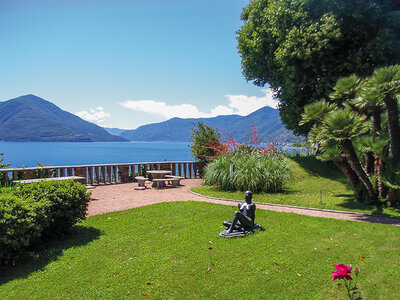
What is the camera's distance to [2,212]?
440 centimetres

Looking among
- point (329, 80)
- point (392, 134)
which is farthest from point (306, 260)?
point (329, 80)

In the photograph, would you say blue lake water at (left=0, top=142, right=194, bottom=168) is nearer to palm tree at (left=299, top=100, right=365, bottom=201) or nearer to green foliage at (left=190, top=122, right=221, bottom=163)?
green foliage at (left=190, top=122, right=221, bottom=163)

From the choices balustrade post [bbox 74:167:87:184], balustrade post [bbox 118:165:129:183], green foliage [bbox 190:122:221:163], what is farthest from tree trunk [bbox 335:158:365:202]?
balustrade post [bbox 74:167:87:184]

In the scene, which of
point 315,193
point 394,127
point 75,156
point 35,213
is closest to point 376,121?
point 394,127

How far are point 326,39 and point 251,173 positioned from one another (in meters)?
7.59

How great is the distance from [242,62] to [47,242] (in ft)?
60.0

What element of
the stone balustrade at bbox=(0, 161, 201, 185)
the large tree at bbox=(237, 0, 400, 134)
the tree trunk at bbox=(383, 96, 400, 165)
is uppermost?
the large tree at bbox=(237, 0, 400, 134)

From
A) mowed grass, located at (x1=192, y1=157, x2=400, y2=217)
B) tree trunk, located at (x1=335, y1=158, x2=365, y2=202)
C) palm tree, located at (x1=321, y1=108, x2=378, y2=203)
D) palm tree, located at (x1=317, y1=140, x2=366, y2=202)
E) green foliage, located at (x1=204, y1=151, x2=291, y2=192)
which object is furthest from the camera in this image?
green foliage, located at (x1=204, y1=151, x2=291, y2=192)

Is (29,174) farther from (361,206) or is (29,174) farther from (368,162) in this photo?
(368,162)

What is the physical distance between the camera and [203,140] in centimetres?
1653

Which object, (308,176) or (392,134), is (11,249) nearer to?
(392,134)

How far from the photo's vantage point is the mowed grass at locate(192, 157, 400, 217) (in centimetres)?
865

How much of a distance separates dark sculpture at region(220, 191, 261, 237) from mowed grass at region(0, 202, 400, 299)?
22 cm

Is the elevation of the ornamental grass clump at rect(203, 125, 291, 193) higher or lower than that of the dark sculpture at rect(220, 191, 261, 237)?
higher
